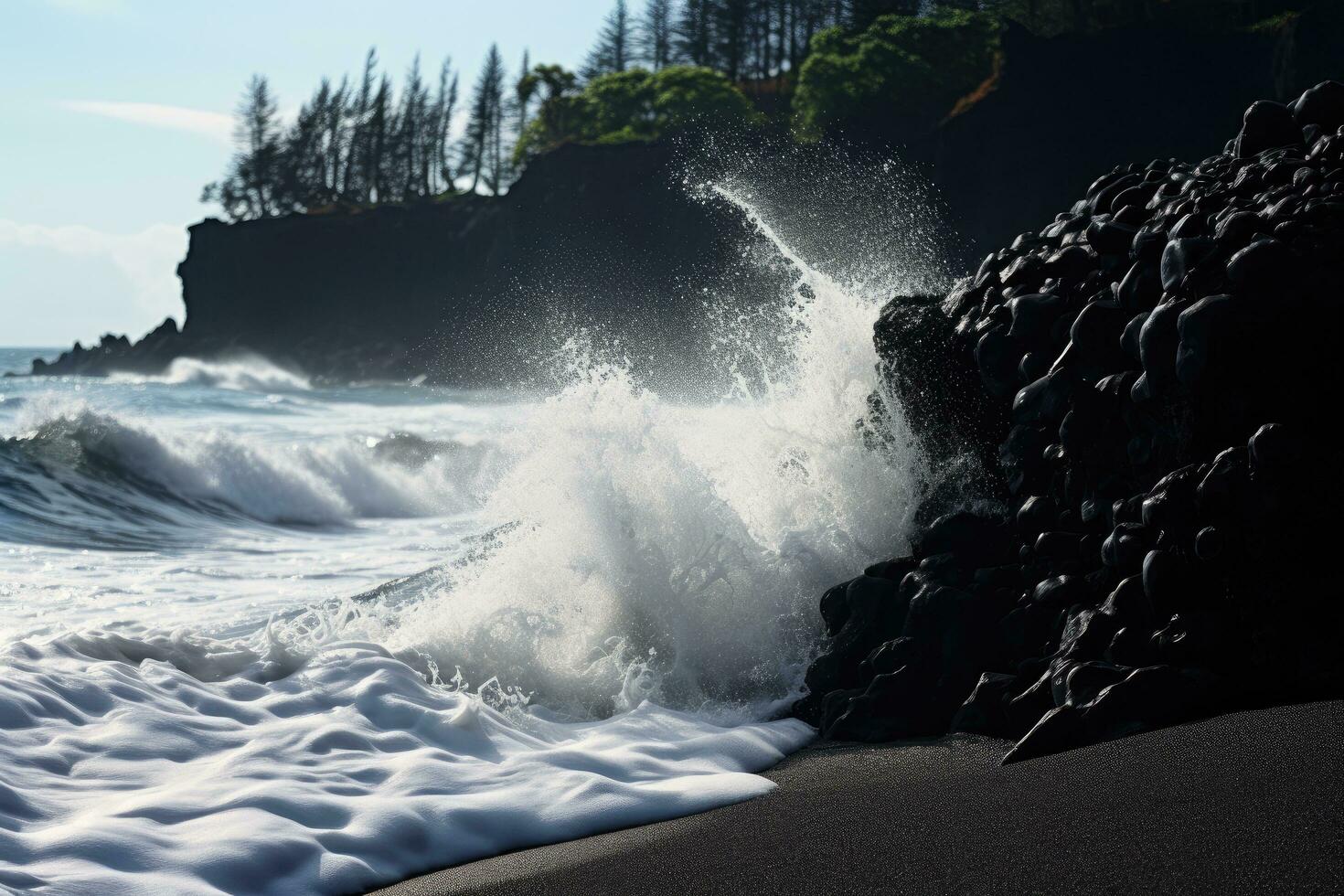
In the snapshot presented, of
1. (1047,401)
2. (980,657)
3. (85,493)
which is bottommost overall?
(980,657)

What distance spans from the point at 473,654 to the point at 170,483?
925 cm

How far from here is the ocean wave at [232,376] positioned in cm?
5131

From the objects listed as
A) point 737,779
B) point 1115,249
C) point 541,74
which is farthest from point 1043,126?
point 737,779

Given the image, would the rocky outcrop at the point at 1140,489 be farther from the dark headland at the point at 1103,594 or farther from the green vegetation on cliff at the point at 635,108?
the green vegetation on cliff at the point at 635,108

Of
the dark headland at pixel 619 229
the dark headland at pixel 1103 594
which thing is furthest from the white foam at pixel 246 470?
the dark headland at pixel 619 229

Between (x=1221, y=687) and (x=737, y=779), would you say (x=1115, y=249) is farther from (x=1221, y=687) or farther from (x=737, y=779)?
(x=737, y=779)

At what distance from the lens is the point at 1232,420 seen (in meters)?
4.17

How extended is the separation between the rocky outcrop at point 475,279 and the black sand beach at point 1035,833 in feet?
102

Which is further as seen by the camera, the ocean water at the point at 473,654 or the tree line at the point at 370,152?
the tree line at the point at 370,152

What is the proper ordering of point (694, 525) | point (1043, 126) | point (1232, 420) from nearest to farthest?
point (1232, 420), point (694, 525), point (1043, 126)

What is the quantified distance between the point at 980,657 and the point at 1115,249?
2.00m

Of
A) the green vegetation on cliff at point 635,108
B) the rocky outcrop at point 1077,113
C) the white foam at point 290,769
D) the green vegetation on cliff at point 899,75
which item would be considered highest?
the green vegetation on cliff at point 635,108

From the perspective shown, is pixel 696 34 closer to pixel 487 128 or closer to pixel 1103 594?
pixel 487 128

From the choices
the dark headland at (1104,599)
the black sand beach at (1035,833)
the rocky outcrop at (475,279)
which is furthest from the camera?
the rocky outcrop at (475,279)
